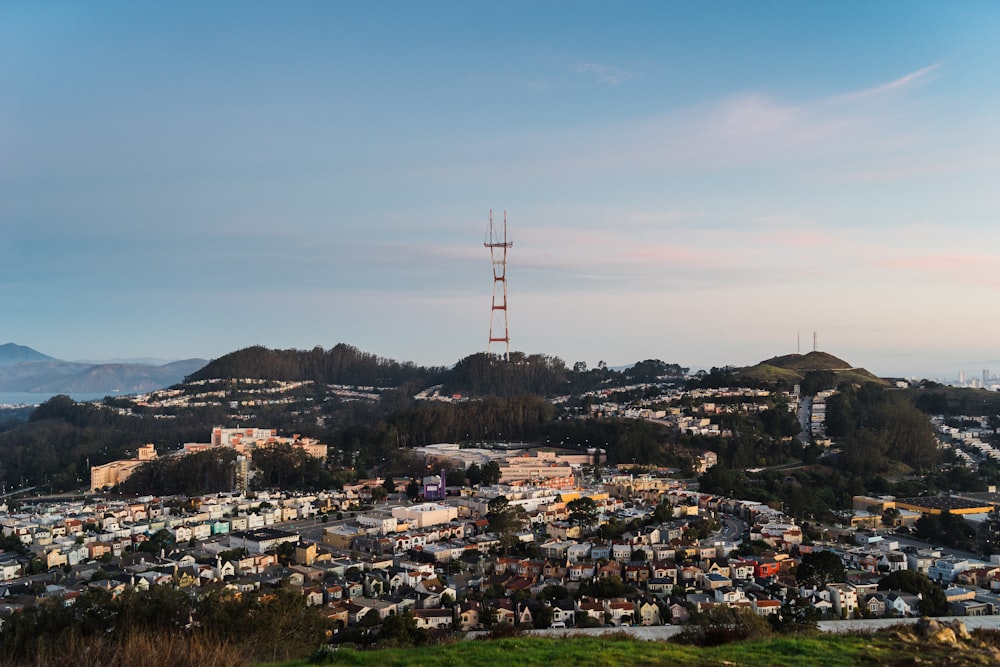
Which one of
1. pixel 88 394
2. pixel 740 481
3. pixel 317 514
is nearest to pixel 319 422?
pixel 317 514

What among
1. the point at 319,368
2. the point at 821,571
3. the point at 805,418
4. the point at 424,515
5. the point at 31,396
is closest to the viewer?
the point at 821,571

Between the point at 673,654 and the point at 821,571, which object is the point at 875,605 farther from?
the point at 673,654

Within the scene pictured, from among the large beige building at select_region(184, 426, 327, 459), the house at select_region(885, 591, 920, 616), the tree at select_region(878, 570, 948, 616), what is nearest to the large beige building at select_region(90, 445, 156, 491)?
the large beige building at select_region(184, 426, 327, 459)

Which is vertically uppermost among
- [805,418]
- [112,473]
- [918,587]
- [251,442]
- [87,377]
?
[87,377]

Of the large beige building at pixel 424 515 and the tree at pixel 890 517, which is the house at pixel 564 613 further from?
the tree at pixel 890 517

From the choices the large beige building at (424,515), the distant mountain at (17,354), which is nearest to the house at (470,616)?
the large beige building at (424,515)

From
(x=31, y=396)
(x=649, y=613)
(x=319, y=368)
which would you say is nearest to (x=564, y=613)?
(x=649, y=613)
